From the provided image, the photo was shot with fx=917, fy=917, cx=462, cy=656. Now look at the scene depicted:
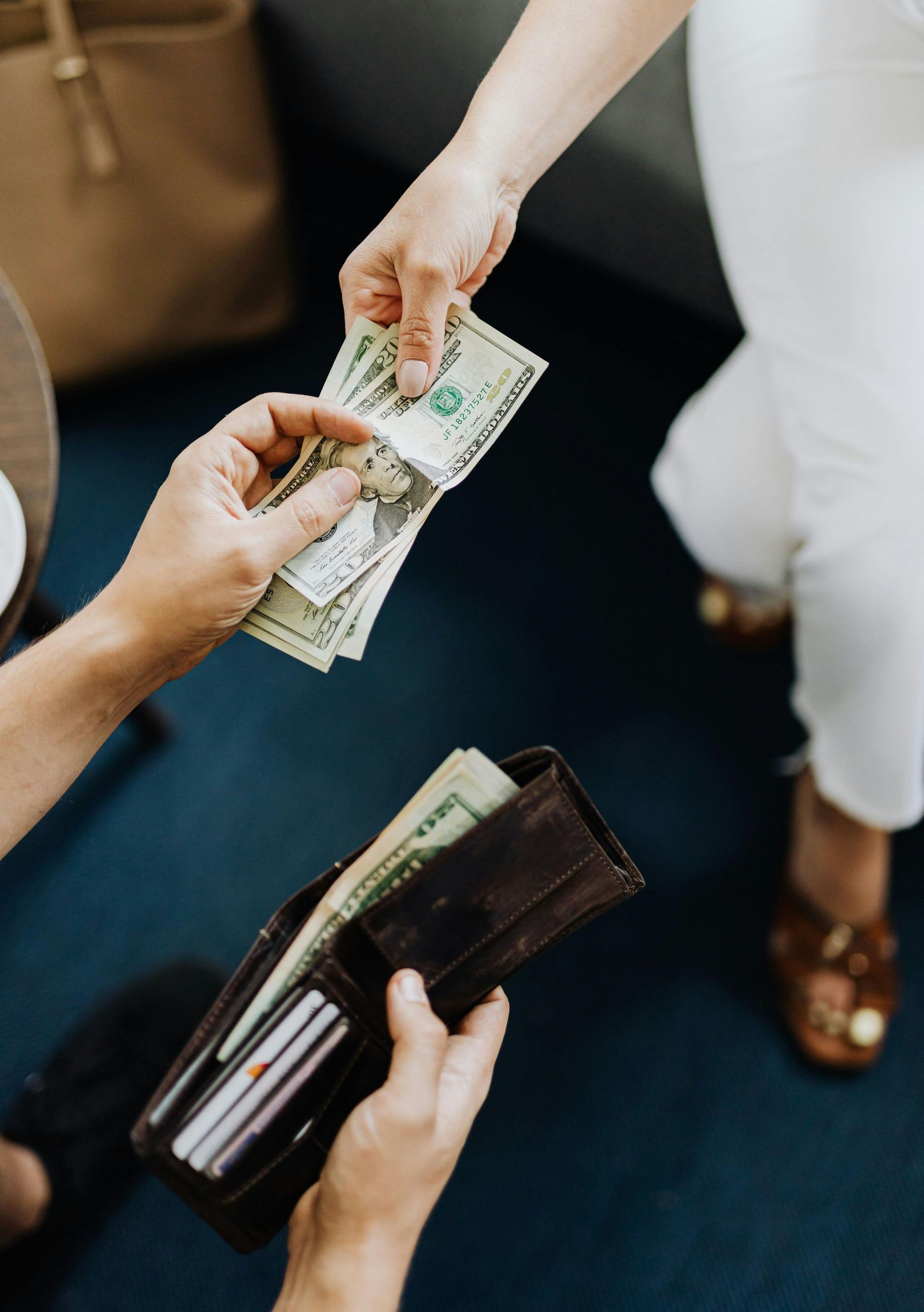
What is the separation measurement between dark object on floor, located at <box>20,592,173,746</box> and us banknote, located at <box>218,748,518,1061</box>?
0.21m

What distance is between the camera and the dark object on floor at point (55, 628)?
0.63 meters

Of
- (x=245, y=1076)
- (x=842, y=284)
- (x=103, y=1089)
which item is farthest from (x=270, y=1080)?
(x=842, y=284)

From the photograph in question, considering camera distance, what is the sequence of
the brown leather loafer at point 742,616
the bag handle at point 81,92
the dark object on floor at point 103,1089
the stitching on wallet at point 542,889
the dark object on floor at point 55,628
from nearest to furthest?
the stitching on wallet at point 542,889
the dark object on floor at point 55,628
the bag handle at point 81,92
the dark object on floor at point 103,1089
the brown leather loafer at point 742,616

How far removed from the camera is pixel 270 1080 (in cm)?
55

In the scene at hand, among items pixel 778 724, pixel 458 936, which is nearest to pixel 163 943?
pixel 458 936

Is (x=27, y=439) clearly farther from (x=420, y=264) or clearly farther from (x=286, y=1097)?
(x=286, y=1097)

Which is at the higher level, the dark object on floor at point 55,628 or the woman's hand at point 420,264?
the woman's hand at point 420,264

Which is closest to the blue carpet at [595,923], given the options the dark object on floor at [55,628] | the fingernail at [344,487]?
the dark object on floor at [55,628]

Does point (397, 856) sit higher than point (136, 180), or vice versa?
point (136, 180)

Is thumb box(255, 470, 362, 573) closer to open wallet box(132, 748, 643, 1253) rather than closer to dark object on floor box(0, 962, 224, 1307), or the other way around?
open wallet box(132, 748, 643, 1253)

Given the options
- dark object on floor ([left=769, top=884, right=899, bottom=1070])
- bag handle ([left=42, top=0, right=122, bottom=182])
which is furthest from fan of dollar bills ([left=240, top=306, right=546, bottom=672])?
dark object on floor ([left=769, top=884, right=899, bottom=1070])

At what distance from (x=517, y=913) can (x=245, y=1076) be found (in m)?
0.19

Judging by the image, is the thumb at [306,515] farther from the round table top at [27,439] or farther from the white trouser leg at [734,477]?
the white trouser leg at [734,477]

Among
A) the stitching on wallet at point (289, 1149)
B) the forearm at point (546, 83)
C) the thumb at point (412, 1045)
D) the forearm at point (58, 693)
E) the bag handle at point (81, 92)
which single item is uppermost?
the bag handle at point (81, 92)
